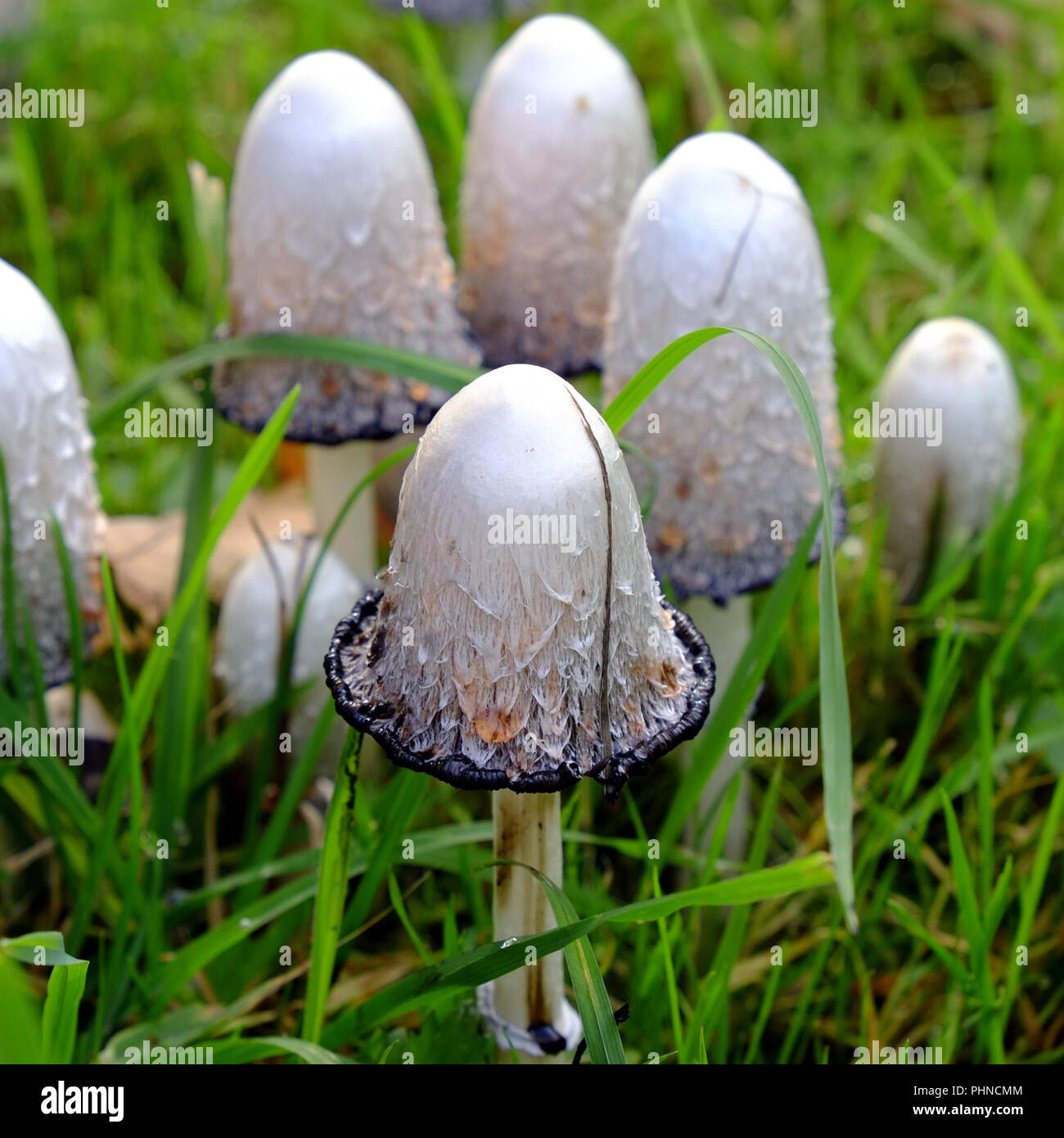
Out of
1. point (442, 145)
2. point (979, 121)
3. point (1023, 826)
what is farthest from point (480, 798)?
point (979, 121)

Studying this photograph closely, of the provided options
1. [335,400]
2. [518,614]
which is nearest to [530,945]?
[518,614]

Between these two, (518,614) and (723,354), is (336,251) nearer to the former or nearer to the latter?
(723,354)

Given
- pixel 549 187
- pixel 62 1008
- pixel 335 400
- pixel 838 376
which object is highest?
pixel 549 187

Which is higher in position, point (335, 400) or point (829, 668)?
point (335, 400)

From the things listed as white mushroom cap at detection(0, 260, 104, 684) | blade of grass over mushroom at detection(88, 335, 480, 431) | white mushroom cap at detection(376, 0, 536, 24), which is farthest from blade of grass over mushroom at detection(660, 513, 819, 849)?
white mushroom cap at detection(376, 0, 536, 24)

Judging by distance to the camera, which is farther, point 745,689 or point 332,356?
point 332,356

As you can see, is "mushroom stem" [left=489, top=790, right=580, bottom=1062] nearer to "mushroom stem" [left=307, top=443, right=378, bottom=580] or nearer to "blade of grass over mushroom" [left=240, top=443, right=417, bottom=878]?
"blade of grass over mushroom" [left=240, top=443, right=417, bottom=878]

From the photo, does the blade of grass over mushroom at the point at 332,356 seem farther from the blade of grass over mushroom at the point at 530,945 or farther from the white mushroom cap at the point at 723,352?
the blade of grass over mushroom at the point at 530,945
